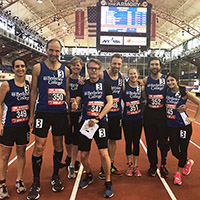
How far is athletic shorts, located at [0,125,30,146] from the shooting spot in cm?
256

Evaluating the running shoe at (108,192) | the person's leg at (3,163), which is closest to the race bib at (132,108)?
the running shoe at (108,192)

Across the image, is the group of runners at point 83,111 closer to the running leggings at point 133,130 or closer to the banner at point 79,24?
the running leggings at point 133,130


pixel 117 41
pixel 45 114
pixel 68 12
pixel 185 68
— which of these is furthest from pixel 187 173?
pixel 185 68

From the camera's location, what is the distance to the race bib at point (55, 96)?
2.55 metres

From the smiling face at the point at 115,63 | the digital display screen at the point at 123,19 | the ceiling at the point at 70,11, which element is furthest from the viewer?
the ceiling at the point at 70,11

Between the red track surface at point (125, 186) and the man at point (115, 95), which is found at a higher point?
the man at point (115, 95)

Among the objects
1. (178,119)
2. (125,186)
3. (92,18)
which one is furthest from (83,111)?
(92,18)

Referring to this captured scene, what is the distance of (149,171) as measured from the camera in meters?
3.24

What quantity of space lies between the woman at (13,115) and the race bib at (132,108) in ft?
5.18

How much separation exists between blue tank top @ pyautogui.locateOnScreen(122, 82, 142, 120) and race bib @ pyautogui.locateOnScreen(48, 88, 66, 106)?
1108 millimetres

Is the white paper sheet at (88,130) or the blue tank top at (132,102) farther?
the blue tank top at (132,102)

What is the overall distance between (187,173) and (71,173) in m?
1.99

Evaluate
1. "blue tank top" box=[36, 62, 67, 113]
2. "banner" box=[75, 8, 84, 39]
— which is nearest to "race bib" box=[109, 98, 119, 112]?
"blue tank top" box=[36, 62, 67, 113]

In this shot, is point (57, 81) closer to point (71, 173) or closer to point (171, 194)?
point (71, 173)
